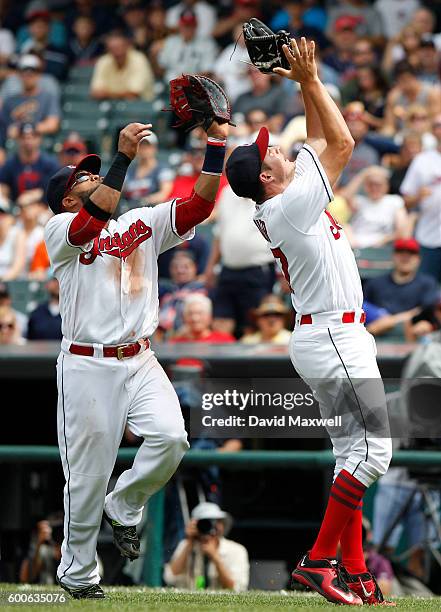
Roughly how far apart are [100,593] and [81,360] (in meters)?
1.05

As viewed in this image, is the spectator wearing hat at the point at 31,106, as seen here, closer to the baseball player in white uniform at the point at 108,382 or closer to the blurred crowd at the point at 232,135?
the blurred crowd at the point at 232,135

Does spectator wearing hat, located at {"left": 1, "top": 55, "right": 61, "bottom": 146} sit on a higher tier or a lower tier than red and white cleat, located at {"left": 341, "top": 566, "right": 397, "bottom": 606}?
higher

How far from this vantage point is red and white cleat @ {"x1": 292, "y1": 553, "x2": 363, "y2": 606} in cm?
509

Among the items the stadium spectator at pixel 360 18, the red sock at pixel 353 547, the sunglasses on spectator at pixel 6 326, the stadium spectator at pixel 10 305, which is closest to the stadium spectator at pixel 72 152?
the stadium spectator at pixel 10 305

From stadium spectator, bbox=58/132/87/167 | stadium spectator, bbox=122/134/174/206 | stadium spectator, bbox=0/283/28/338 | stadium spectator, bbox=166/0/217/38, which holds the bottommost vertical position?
stadium spectator, bbox=0/283/28/338

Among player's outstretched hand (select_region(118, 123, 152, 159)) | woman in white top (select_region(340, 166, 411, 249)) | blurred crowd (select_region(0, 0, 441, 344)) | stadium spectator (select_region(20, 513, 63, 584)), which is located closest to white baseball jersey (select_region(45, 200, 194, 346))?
player's outstretched hand (select_region(118, 123, 152, 159))

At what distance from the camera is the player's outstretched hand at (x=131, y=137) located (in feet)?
16.8

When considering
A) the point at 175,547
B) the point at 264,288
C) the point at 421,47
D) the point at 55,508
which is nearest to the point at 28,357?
the point at 55,508

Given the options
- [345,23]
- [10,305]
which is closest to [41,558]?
[10,305]

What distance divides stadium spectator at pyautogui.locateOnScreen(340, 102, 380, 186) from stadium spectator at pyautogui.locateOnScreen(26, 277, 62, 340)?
2825 mm

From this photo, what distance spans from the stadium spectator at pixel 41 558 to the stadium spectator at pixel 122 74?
7233 millimetres

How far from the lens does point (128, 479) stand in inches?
213

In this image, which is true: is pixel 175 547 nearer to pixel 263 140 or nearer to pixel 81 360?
pixel 81 360

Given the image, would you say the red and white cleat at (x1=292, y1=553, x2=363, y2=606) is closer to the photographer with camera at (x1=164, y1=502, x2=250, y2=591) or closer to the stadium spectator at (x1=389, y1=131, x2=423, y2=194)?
the photographer with camera at (x1=164, y1=502, x2=250, y2=591)
